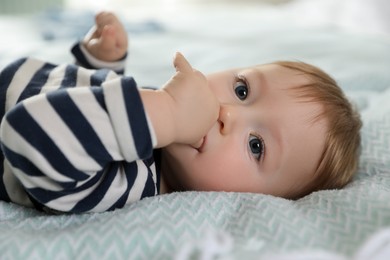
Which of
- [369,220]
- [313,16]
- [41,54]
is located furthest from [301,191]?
[313,16]

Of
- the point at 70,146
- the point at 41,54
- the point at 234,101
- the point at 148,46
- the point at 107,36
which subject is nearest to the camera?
the point at 70,146

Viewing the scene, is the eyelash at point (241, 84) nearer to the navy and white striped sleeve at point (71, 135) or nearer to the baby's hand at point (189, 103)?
the baby's hand at point (189, 103)

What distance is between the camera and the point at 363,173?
3.03 feet

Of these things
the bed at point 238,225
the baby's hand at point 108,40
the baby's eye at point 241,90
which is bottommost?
the bed at point 238,225

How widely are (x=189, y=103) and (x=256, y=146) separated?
0.72 ft

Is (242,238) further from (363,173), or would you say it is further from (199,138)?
(363,173)

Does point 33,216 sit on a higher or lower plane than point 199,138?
lower

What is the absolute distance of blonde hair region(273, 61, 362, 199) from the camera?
2.94 ft

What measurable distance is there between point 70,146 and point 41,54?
1042mm

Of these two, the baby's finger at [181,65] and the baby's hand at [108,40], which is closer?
the baby's finger at [181,65]

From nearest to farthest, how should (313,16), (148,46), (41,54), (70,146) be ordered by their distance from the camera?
(70,146) < (41,54) < (148,46) < (313,16)

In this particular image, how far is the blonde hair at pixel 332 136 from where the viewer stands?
35.3 inches

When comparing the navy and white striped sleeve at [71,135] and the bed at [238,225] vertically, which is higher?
the navy and white striped sleeve at [71,135]

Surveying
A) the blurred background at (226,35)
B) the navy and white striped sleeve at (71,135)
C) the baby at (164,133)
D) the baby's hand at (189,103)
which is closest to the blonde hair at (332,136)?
the baby at (164,133)
